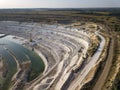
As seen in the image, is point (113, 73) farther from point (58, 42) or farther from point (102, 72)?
point (58, 42)

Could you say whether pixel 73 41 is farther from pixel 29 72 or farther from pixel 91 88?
pixel 91 88

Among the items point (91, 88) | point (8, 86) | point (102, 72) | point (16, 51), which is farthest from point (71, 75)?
point (16, 51)

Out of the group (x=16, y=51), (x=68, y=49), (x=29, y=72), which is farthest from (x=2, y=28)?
(x=29, y=72)

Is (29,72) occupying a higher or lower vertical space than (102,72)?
lower

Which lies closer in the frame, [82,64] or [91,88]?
[91,88]

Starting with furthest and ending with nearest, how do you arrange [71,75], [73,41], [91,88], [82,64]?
[73,41] → [82,64] → [71,75] → [91,88]

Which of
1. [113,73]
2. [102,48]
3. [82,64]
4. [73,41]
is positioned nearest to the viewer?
[113,73]
